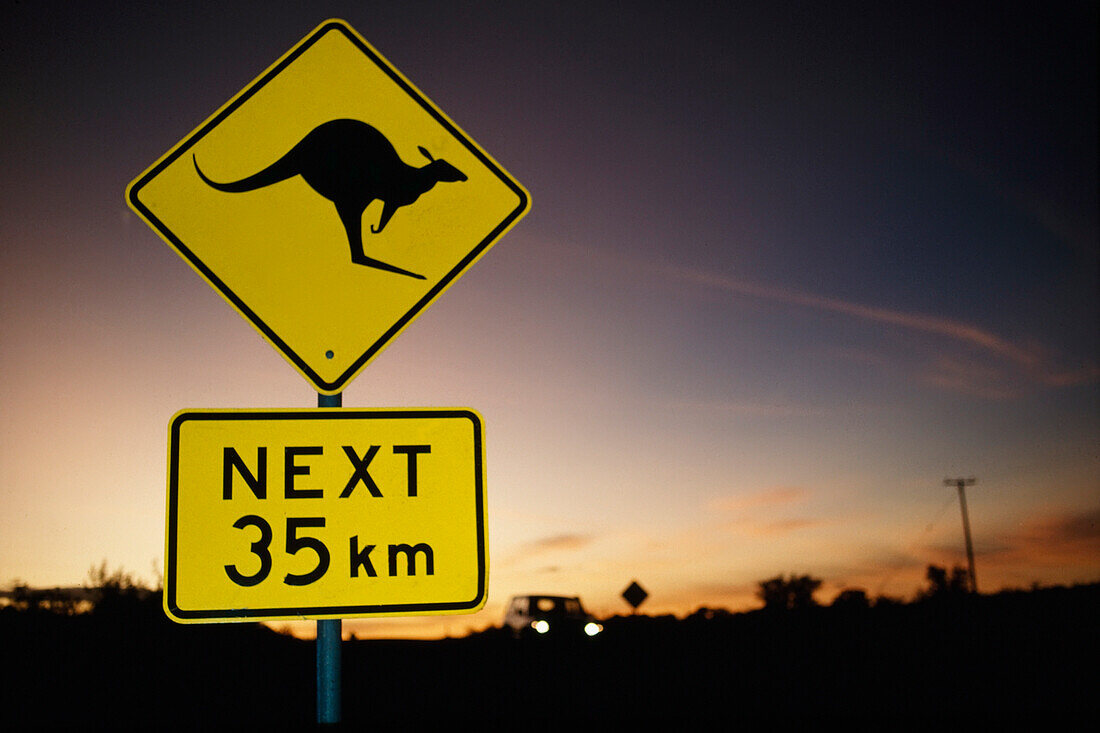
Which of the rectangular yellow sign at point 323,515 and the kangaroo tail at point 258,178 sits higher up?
the kangaroo tail at point 258,178

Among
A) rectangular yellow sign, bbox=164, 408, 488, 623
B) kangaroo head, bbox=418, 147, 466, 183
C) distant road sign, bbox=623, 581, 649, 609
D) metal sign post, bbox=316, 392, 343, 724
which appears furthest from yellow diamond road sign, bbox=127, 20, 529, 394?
distant road sign, bbox=623, 581, 649, 609

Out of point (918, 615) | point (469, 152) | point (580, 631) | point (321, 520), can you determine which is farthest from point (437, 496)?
point (918, 615)

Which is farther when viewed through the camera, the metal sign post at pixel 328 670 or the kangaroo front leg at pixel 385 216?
the kangaroo front leg at pixel 385 216

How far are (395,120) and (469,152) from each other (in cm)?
21

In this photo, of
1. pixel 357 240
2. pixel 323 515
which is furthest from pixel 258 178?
pixel 323 515

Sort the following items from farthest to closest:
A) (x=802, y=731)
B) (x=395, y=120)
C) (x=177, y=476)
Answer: (x=802, y=731) < (x=395, y=120) < (x=177, y=476)

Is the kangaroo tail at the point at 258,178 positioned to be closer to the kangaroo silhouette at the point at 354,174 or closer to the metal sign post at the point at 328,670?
the kangaroo silhouette at the point at 354,174

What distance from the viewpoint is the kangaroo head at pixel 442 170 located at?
2.18m

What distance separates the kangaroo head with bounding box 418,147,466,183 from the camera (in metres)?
2.18

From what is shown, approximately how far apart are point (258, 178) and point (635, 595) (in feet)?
63.2

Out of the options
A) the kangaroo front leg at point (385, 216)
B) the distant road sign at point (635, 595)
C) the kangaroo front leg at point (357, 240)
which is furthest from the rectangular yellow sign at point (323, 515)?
the distant road sign at point (635, 595)

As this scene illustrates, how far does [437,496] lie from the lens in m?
1.94

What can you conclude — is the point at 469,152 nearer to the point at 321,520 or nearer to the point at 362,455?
the point at 362,455

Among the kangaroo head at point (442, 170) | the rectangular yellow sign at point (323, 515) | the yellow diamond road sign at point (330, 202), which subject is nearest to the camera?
the rectangular yellow sign at point (323, 515)
